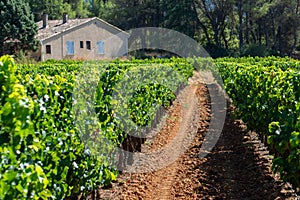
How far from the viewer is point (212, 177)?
7.27 meters

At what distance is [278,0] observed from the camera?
1881 inches

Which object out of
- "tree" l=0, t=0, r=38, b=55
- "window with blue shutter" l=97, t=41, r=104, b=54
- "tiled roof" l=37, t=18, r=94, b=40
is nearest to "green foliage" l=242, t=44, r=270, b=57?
"window with blue shutter" l=97, t=41, r=104, b=54

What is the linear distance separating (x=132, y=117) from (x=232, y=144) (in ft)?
8.91

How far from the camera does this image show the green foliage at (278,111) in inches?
204

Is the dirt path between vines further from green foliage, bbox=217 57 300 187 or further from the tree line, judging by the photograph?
the tree line

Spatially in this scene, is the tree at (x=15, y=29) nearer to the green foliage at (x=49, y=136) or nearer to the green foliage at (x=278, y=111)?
the green foliage at (x=278, y=111)

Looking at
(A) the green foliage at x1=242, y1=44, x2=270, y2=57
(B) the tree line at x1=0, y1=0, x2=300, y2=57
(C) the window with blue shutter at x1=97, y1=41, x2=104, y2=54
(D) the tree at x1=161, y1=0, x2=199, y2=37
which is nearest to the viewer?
(C) the window with blue shutter at x1=97, y1=41, x2=104, y2=54

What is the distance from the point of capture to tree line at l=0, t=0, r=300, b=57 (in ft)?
159

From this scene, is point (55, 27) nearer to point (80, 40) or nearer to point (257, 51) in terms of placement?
point (80, 40)

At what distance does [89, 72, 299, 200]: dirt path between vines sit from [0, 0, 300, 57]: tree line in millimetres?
39240

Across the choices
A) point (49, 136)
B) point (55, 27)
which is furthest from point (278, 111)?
point (55, 27)

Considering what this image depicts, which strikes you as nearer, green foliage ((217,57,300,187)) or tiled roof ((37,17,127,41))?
green foliage ((217,57,300,187))

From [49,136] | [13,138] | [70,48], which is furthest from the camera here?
[70,48]

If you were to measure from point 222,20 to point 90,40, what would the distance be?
19.6 metres
